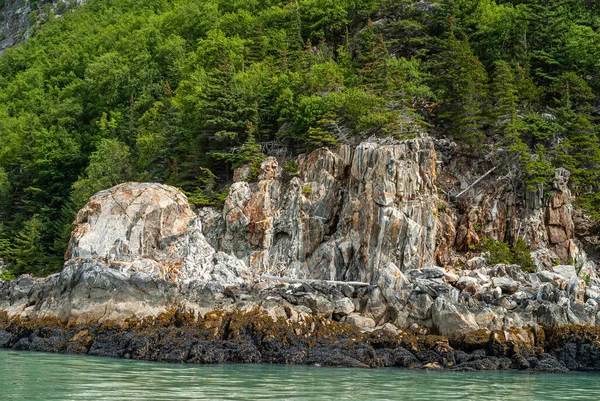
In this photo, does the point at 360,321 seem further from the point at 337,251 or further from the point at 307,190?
the point at 307,190

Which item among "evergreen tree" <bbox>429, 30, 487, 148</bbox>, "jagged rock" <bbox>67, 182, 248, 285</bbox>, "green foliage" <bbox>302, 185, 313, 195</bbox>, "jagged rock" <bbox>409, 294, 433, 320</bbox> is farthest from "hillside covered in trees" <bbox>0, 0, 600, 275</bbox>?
"jagged rock" <bbox>409, 294, 433, 320</bbox>

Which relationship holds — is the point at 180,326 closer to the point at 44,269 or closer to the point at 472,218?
the point at 472,218

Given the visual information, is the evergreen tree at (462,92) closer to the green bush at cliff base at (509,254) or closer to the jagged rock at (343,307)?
the green bush at cliff base at (509,254)

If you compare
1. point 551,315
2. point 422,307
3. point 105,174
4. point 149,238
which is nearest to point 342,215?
point 422,307

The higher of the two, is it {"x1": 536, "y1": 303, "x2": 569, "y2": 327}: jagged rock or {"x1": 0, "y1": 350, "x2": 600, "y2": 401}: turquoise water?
{"x1": 536, "y1": 303, "x2": 569, "y2": 327}: jagged rock

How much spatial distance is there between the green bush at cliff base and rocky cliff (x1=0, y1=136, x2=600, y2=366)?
1.63 feet

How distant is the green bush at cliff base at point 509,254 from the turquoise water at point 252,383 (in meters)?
11.1

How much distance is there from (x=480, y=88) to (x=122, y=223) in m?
22.4

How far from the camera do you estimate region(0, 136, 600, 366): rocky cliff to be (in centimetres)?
2902

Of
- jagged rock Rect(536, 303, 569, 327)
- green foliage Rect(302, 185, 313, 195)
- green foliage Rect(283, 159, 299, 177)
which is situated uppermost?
green foliage Rect(283, 159, 299, 177)

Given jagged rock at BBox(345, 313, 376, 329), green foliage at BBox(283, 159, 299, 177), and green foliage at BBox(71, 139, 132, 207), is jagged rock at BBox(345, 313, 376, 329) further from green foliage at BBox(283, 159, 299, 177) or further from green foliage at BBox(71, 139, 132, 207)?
green foliage at BBox(71, 139, 132, 207)

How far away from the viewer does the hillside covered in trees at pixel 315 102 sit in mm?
41750

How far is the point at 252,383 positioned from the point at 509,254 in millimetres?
20348

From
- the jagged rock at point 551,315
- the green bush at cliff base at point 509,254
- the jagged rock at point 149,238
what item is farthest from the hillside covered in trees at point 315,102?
the jagged rock at point 551,315
